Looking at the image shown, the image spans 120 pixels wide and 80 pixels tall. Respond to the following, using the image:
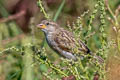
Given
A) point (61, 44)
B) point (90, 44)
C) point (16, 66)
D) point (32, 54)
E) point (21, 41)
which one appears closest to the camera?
point (32, 54)

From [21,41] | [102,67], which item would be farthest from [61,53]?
[21,41]

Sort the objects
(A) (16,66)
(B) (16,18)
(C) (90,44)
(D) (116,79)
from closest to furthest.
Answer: (D) (116,79)
(C) (90,44)
(A) (16,66)
(B) (16,18)

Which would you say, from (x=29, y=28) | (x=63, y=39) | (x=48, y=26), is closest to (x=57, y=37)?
(x=48, y=26)

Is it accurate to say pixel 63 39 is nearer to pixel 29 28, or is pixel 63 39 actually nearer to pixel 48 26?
pixel 48 26

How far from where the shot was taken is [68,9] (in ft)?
25.2

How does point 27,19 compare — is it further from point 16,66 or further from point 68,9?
point 16,66

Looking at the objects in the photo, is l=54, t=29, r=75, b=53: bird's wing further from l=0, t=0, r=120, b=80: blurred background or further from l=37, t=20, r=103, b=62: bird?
l=0, t=0, r=120, b=80: blurred background

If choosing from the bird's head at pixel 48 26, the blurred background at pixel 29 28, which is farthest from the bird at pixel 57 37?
the blurred background at pixel 29 28

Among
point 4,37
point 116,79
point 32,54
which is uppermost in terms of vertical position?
point 4,37

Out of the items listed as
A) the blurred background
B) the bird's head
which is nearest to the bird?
the bird's head

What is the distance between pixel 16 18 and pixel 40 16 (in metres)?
1.23

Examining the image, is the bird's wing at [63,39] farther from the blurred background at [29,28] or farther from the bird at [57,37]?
the blurred background at [29,28]

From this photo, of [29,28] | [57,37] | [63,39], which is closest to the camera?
[63,39]

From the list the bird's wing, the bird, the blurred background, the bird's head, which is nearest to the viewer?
the bird's wing
